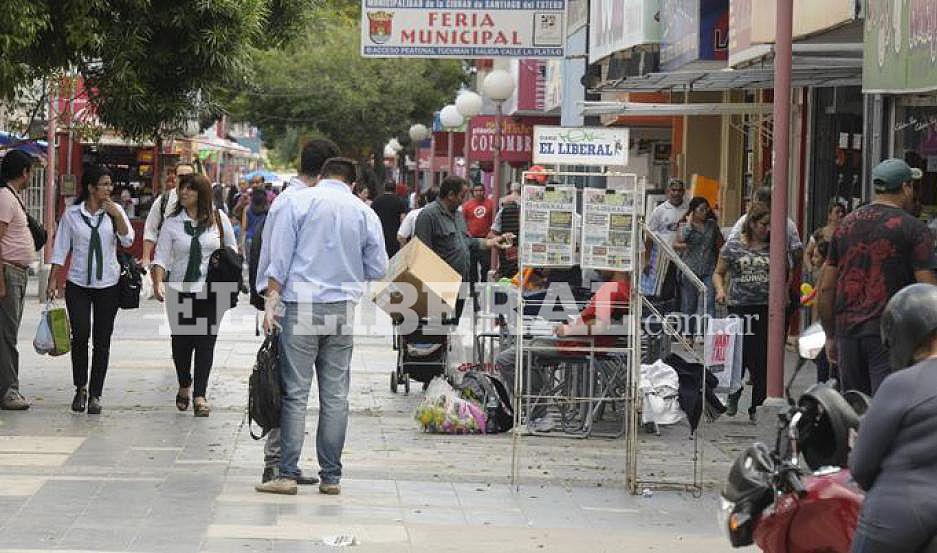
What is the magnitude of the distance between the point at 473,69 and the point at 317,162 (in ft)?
139

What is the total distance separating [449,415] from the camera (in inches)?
453

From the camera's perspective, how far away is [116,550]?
7.51 meters

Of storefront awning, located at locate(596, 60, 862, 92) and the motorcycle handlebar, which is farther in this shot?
storefront awning, located at locate(596, 60, 862, 92)

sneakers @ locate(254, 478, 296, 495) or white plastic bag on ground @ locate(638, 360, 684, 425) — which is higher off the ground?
white plastic bag on ground @ locate(638, 360, 684, 425)

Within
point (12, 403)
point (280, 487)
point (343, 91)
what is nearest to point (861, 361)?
point (280, 487)

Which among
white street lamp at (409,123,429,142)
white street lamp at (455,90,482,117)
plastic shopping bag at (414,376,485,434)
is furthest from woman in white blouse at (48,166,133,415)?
white street lamp at (409,123,429,142)

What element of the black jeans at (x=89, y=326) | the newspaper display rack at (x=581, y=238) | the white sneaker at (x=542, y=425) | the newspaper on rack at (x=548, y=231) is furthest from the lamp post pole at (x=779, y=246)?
the black jeans at (x=89, y=326)

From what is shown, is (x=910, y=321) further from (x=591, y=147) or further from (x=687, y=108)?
(x=687, y=108)

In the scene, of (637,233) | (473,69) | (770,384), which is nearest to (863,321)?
(637,233)

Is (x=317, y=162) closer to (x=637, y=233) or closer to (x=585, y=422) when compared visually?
(x=637, y=233)

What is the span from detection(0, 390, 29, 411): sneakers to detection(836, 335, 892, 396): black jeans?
582 cm

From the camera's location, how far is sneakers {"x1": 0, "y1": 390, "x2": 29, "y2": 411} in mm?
12078

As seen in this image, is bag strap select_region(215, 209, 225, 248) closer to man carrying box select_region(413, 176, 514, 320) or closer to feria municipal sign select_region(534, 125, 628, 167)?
feria municipal sign select_region(534, 125, 628, 167)

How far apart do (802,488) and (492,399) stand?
6447 mm
